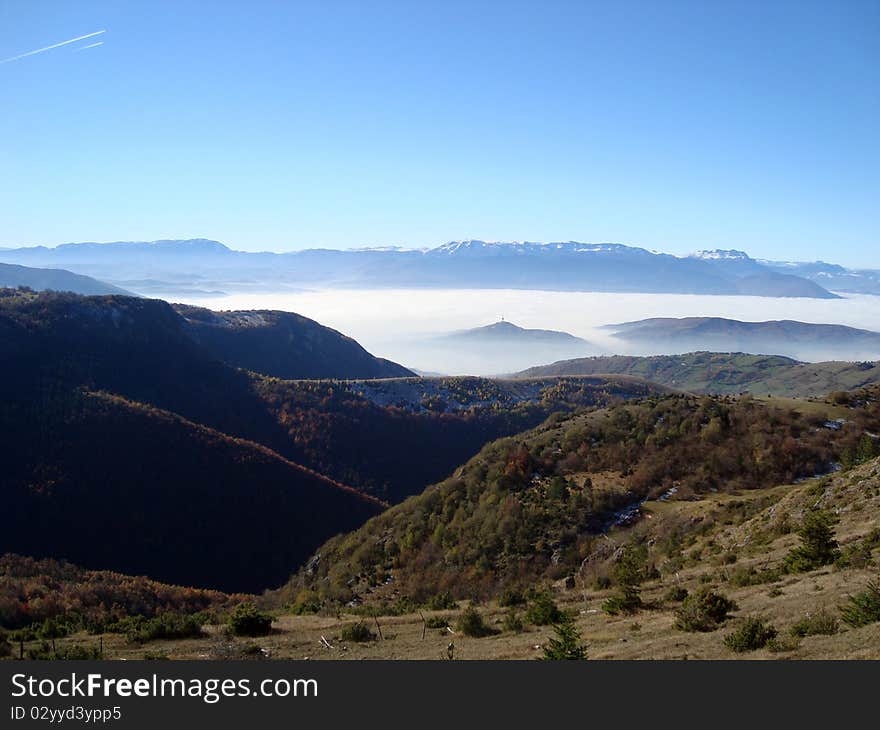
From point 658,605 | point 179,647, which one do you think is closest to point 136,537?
point 179,647

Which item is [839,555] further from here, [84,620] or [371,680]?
[84,620]

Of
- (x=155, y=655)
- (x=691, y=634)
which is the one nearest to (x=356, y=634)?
(x=155, y=655)

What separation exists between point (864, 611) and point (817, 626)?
0.77m

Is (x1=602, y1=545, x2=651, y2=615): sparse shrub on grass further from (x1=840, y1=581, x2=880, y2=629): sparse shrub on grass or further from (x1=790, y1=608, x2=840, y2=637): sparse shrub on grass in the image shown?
(x1=840, y1=581, x2=880, y2=629): sparse shrub on grass

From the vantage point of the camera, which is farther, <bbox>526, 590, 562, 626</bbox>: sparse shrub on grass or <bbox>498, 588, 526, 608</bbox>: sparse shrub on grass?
<bbox>498, 588, 526, 608</bbox>: sparse shrub on grass

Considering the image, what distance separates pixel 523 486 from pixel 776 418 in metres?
15.9

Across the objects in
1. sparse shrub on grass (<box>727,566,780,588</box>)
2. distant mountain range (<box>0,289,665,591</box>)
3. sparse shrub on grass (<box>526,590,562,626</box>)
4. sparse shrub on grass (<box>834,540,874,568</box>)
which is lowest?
distant mountain range (<box>0,289,665,591</box>)

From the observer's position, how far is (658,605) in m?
14.8

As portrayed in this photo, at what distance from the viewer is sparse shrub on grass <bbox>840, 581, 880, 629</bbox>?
9523 mm

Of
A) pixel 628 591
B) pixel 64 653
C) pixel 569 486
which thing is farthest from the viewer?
pixel 569 486

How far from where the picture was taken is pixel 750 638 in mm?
9828

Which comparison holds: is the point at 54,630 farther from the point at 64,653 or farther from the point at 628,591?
the point at 628,591

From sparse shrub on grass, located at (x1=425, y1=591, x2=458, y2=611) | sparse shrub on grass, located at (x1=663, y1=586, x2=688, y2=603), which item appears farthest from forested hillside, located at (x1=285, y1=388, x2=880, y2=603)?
sparse shrub on grass, located at (x1=663, y1=586, x2=688, y2=603)

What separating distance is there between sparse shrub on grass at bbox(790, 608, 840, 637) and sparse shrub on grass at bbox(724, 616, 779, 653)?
36 cm
